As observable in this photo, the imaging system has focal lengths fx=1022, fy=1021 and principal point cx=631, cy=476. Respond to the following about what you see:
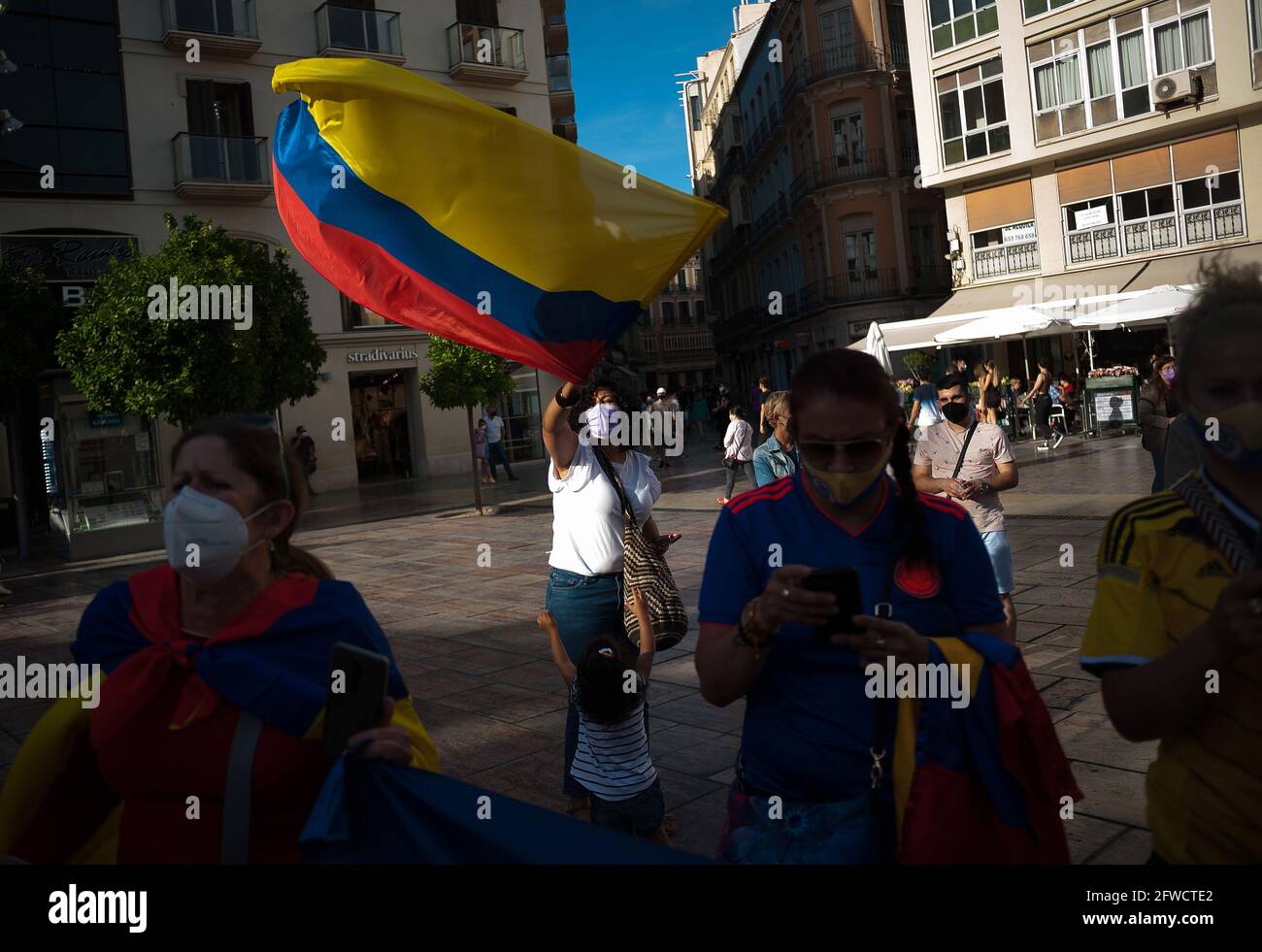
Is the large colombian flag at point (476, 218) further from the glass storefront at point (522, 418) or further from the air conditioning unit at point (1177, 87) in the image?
the glass storefront at point (522, 418)

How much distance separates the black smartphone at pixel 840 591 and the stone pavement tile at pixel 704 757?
3130 millimetres

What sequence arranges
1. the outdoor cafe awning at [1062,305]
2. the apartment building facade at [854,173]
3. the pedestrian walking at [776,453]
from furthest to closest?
the apartment building facade at [854,173] → the outdoor cafe awning at [1062,305] → the pedestrian walking at [776,453]

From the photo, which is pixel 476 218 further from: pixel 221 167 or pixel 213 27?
pixel 213 27

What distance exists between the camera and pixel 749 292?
185 feet

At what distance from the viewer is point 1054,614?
7.17 m

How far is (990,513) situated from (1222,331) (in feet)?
13.8

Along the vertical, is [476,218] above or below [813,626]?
above

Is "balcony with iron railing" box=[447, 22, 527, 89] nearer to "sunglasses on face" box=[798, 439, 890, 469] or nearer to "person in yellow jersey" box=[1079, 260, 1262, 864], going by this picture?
"sunglasses on face" box=[798, 439, 890, 469]

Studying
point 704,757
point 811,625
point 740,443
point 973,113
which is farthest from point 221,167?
point 811,625

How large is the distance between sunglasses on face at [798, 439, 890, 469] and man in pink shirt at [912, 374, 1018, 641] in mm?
3790

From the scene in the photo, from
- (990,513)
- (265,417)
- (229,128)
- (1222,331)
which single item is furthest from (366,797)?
(229,128)

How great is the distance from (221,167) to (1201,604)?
27.8 meters

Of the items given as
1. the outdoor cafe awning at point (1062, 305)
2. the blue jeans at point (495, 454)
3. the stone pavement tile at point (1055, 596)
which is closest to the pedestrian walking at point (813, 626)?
the stone pavement tile at point (1055, 596)

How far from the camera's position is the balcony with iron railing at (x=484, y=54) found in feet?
96.0
